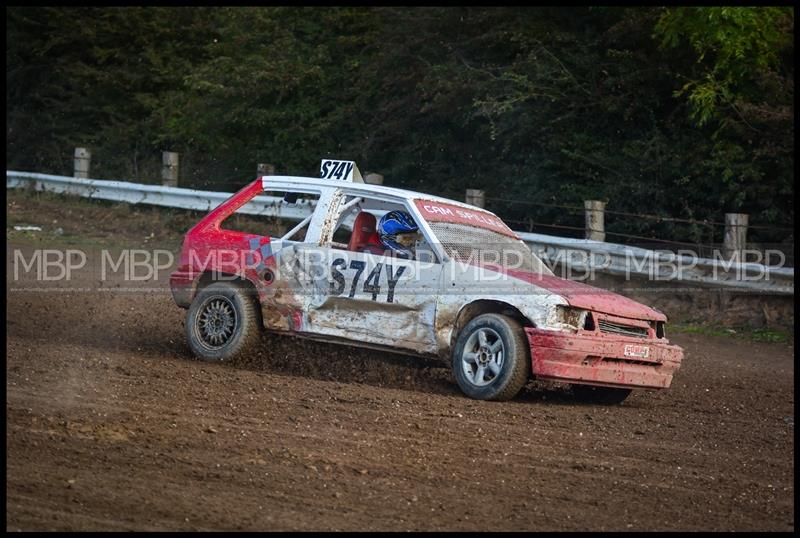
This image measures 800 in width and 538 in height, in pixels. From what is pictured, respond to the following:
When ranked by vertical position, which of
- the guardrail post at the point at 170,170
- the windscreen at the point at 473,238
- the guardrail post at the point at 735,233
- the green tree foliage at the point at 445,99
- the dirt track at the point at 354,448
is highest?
the green tree foliage at the point at 445,99

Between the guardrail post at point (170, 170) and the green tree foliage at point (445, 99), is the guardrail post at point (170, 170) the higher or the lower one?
the lower one

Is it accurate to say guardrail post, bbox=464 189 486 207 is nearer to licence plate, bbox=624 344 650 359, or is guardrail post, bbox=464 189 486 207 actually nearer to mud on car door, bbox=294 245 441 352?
mud on car door, bbox=294 245 441 352

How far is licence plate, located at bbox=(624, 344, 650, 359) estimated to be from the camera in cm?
816

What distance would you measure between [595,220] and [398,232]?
670cm

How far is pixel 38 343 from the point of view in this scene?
9.62m

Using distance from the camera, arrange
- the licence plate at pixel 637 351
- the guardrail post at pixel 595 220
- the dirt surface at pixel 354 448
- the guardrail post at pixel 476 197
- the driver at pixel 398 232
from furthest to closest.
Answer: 1. the guardrail post at pixel 476 197
2. the guardrail post at pixel 595 220
3. the driver at pixel 398 232
4. the licence plate at pixel 637 351
5. the dirt surface at pixel 354 448

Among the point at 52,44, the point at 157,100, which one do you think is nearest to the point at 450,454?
the point at 157,100

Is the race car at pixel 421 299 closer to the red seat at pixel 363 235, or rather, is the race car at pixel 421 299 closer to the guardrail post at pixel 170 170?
the red seat at pixel 363 235

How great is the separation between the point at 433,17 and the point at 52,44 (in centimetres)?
1092

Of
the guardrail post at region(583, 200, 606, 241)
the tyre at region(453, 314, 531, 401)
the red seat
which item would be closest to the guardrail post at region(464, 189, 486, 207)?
the guardrail post at region(583, 200, 606, 241)

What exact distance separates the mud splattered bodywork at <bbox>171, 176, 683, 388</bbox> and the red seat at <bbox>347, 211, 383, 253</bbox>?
0.13 metres

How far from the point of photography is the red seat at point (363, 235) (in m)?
9.09

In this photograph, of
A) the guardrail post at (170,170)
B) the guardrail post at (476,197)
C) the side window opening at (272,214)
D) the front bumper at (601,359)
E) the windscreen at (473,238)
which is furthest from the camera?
the guardrail post at (170,170)

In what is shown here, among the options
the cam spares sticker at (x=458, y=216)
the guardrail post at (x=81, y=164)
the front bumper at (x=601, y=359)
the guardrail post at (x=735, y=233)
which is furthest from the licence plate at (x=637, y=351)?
the guardrail post at (x=81, y=164)
